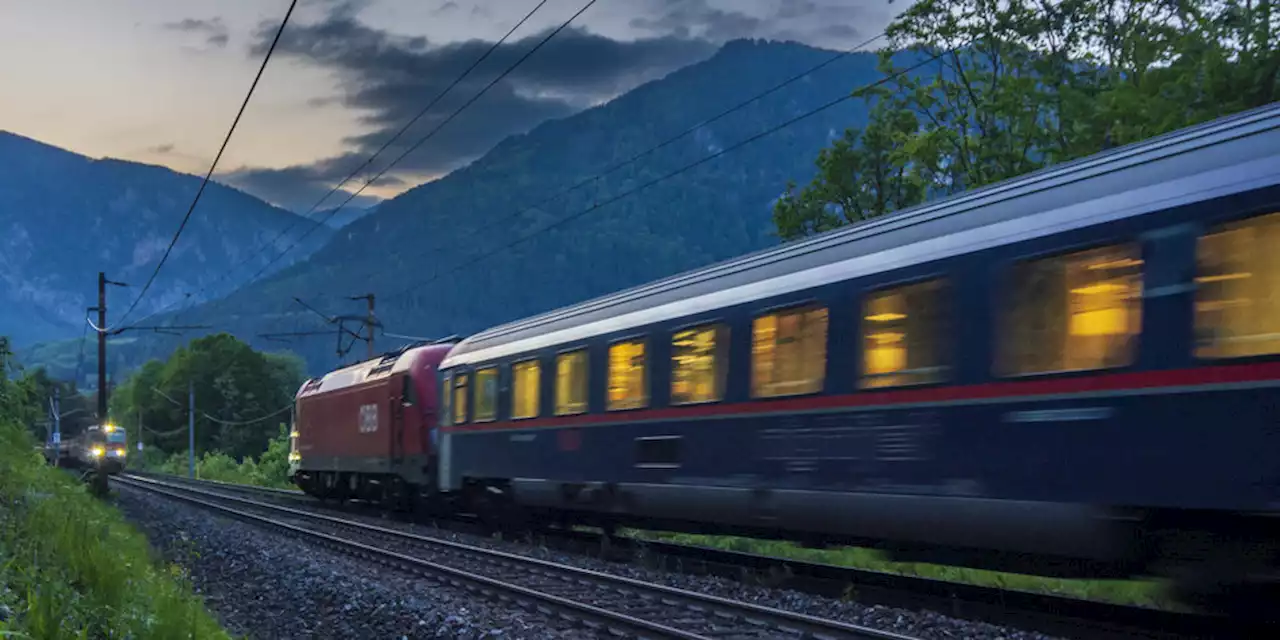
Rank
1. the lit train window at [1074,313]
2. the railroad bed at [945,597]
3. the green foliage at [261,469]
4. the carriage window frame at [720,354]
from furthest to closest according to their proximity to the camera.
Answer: the green foliage at [261,469] → the carriage window frame at [720,354] → the railroad bed at [945,597] → the lit train window at [1074,313]

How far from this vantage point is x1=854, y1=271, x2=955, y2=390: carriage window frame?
29.8ft

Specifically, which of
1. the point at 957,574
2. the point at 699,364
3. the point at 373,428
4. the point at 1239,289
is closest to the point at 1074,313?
the point at 1239,289

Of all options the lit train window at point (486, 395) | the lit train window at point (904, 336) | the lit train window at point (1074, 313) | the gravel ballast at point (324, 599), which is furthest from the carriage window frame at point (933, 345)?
the lit train window at point (486, 395)

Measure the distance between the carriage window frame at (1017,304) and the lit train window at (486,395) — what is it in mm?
10182

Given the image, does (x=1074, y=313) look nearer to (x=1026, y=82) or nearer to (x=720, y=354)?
(x=720, y=354)

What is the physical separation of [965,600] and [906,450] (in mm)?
1751

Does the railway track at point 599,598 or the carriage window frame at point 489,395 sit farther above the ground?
the carriage window frame at point 489,395

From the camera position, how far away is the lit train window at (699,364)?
1204 centimetres

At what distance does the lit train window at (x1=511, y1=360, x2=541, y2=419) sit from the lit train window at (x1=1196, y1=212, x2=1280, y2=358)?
10.3 m

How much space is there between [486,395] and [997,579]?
857cm

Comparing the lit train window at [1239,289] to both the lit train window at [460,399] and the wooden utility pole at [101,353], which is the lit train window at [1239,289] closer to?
the lit train window at [460,399]

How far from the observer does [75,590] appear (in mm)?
8562

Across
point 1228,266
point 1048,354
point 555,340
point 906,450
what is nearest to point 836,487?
point 906,450

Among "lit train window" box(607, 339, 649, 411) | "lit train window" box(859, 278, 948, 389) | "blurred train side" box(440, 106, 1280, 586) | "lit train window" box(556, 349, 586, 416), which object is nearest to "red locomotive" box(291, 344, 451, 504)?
"lit train window" box(556, 349, 586, 416)
